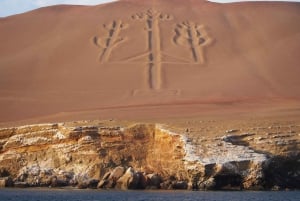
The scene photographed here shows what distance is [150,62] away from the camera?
77.0 meters

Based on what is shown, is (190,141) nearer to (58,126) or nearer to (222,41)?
(58,126)

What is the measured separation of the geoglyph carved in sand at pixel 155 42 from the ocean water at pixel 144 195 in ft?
99.9

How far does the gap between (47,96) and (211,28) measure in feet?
72.9

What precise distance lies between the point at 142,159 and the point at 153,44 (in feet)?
118

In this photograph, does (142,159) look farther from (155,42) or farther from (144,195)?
(155,42)

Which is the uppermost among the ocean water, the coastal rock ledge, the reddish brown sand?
the reddish brown sand

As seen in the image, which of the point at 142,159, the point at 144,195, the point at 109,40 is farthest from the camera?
the point at 109,40

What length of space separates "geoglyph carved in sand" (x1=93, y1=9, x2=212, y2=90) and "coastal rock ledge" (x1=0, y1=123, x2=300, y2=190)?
83.0ft

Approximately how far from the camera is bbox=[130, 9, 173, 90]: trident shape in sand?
73.7 metres

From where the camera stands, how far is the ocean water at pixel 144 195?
37750 mm

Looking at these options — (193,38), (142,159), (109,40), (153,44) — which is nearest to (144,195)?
(142,159)

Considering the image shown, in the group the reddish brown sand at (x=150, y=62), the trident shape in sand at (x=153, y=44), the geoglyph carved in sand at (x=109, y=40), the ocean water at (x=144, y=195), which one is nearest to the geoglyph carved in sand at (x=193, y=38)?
the reddish brown sand at (x=150, y=62)

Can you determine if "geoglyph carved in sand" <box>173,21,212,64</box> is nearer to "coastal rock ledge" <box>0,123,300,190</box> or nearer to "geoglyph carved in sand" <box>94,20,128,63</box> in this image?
"geoglyph carved in sand" <box>94,20,128,63</box>

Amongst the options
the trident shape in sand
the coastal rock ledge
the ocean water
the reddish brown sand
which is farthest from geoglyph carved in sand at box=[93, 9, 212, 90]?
the ocean water
